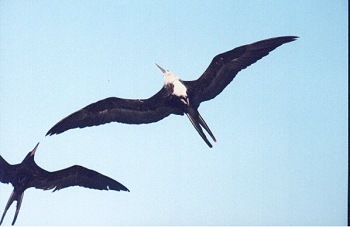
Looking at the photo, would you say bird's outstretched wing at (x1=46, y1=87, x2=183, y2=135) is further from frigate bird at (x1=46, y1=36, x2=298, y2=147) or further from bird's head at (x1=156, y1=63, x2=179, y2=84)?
bird's head at (x1=156, y1=63, x2=179, y2=84)

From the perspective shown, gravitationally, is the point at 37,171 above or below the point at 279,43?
below

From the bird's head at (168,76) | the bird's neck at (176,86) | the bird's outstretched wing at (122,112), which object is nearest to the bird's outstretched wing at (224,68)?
the bird's neck at (176,86)

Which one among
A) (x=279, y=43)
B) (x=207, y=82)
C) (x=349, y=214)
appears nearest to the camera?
(x=349, y=214)

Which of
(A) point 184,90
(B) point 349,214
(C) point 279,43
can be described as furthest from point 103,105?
(B) point 349,214

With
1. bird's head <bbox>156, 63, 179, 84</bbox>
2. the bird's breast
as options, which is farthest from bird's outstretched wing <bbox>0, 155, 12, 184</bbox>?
the bird's breast

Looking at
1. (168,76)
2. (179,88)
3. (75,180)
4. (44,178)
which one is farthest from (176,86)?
(44,178)

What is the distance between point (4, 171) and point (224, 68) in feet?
20.8

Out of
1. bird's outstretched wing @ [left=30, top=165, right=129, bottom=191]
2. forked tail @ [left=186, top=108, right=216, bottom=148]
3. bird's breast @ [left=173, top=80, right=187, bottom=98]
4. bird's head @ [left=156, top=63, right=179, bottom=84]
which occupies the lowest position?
bird's outstretched wing @ [left=30, top=165, right=129, bottom=191]

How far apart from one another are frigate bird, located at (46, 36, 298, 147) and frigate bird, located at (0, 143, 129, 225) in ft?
4.57

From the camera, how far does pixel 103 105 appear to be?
1460 centimetres

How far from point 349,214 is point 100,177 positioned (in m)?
6.96

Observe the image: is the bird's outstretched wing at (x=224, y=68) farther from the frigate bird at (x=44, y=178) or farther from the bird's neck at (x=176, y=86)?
the frigate bird at (x=44, y=178)

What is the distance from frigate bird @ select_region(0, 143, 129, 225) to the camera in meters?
14.5

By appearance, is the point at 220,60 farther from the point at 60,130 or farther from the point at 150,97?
the point at 60,130
